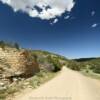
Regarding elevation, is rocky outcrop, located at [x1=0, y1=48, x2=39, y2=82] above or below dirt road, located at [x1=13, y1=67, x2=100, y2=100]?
above

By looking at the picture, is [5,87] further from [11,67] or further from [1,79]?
[11,67]

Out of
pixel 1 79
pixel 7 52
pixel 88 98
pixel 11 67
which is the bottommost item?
pixel 88 98

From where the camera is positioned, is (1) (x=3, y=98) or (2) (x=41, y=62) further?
(2) (x=41, y=62)

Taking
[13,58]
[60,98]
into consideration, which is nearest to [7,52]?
[13,58]

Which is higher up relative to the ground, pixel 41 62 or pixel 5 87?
pixel 41 62

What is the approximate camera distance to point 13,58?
49.8ft

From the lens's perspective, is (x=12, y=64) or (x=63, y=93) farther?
(x=12, y=64)

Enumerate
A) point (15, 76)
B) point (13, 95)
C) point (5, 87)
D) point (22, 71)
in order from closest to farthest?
point (13, 95) → point (5, 87) → point (15, 76) → point (22, 71)

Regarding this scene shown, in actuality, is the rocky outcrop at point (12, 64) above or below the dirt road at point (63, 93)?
above

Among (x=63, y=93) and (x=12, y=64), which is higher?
(x=12, y=64)

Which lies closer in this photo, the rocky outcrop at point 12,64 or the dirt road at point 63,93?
the dirt road at point 63,93

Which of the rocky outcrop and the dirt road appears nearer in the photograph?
the dirt road

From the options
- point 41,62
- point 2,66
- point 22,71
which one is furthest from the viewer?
point 41,62

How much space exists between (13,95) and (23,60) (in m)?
5.93
